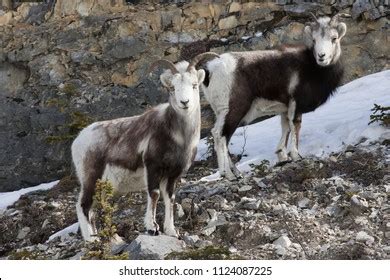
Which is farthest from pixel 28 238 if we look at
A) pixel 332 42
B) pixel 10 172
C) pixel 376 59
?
pixel 376 59

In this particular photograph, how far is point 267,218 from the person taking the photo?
30.6 ft

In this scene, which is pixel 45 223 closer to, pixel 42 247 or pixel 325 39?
pixel 42 247

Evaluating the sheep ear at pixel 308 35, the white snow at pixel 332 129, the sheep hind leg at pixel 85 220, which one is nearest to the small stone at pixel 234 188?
the white snow at pixel 332 129

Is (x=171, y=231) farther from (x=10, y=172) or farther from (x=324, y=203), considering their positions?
(x=10, y=172)

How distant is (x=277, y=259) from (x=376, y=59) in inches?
515

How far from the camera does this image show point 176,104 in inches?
355

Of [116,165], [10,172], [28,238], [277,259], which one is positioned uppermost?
[116,165]

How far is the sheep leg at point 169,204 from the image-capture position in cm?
903

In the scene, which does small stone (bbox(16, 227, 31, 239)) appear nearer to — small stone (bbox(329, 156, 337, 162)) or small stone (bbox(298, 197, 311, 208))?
small stone (bbox(298, 197, 311, 208))

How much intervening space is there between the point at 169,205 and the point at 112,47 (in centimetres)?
1181

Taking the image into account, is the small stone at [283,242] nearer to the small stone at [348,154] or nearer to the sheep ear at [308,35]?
the small stone at [348,154]

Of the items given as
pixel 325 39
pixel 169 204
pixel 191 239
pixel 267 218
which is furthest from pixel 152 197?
pixel 325 39

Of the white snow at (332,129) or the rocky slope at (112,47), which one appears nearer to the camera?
the white snow at (332,129)

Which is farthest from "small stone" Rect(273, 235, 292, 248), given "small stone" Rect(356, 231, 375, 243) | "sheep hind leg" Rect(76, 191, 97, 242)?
"sheep hind leg" Rect(76, 191, 97, 242)
